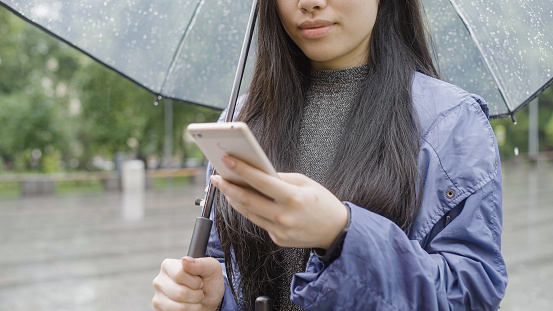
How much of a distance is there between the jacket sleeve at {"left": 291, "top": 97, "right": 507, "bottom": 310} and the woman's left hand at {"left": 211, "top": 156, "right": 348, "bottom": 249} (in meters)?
0.09

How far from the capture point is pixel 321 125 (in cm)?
158

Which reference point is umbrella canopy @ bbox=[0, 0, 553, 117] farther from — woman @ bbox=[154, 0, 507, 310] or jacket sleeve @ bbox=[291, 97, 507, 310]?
jacket sleeve @ bbox=[291, 97, 507, 310]

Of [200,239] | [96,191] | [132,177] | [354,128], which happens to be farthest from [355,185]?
[96,191]

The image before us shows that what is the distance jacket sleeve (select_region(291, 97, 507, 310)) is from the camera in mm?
1053

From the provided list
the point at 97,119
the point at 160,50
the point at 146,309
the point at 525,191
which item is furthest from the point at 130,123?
the point at 160,50

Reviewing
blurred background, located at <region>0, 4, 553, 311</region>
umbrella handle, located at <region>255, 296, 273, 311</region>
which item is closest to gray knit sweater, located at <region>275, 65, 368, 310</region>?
umbrella handle, located at <region>255, 296, 273, 311</region>

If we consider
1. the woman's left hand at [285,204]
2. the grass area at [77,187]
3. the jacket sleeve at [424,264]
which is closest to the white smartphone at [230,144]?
the woman's left hand at [285,204]

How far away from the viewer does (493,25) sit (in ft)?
6.07

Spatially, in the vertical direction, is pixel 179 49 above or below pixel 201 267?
above

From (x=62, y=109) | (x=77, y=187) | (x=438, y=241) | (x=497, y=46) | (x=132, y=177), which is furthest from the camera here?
(x=62, y=109)

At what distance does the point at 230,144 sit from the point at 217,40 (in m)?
1.35

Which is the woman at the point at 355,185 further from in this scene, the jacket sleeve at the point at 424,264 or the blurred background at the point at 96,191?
the blurred background at the point at 96,191

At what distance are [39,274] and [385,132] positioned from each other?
629cm

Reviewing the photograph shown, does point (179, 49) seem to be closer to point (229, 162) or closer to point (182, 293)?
point (182, 293)
